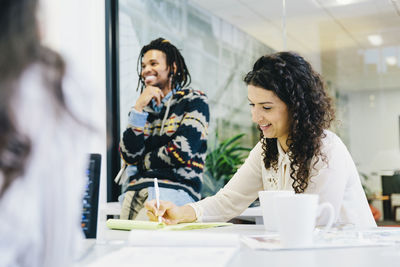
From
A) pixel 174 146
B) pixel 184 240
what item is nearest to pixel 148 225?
pixel 184 240

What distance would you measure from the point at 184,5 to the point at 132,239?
3139 mm

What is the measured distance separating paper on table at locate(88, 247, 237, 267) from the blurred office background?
8.43 ft

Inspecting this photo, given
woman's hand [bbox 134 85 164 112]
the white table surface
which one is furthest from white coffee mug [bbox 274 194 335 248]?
woman's hand [bbox 134 85 164 112]

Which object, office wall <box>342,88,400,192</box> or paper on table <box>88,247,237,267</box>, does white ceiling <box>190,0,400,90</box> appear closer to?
office wall <box>342,88,400,192</box>

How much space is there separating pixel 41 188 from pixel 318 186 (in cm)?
115

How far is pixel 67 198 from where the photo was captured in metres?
0.37

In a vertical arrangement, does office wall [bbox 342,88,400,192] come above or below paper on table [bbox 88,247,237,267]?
above

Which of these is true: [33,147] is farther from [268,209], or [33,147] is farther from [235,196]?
[235,196]

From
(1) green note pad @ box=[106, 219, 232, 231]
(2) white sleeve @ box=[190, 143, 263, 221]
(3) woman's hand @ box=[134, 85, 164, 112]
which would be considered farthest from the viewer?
(3) woman's hand @ box=[134, 85, 164, 112]

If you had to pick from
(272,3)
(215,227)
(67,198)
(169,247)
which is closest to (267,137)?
(215,227)

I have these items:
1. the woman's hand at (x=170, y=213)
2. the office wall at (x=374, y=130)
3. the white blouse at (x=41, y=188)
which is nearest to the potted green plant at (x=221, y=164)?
the office wall at (x=374, y=130)

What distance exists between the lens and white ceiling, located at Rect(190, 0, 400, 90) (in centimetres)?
336

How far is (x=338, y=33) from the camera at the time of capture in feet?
11.5

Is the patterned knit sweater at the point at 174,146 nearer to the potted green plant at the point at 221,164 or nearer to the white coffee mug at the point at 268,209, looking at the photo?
the white coffee mug at the point at 268,209
